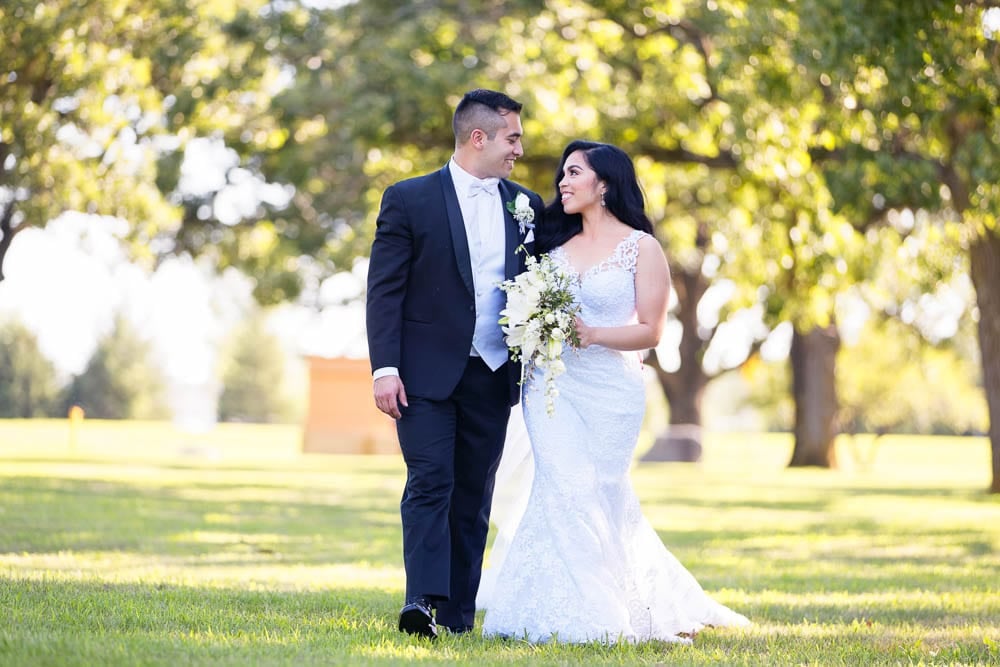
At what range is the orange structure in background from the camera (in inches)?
1585

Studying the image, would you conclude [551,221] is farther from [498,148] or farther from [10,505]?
[10,505]

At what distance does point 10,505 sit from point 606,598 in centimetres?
903

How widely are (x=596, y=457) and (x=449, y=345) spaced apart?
2.95ft

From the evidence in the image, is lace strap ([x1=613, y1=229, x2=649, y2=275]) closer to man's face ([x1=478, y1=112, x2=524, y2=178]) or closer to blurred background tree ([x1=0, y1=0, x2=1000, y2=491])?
man's face ([x1=478, y1=112, x2=524, y2=178])

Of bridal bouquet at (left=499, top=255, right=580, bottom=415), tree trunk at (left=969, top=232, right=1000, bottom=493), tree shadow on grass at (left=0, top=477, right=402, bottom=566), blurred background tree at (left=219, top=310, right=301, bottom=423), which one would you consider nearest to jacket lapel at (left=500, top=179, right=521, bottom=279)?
bridal bouquet at (left=499, top=255, right=580, bottom=415)

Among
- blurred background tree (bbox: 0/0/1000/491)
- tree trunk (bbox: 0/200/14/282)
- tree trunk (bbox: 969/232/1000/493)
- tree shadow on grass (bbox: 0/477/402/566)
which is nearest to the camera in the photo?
tree shadow on grass (bbox: 0/477/402/566)

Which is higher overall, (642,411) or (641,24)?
(641,24)

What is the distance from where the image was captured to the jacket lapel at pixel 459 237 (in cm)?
647

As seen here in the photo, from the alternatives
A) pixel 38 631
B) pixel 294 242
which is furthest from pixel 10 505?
pixel 294 242

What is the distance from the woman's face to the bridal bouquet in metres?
0.45

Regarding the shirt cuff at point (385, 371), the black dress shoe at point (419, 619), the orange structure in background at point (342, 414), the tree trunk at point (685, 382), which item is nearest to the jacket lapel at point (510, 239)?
the shirt cuff at point (385, 371)

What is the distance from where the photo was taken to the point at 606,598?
20.9 ft

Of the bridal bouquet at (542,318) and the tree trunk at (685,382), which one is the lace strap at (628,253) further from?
the tree trunk at (685,382)

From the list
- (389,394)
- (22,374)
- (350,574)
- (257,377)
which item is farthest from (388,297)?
(257,377)
